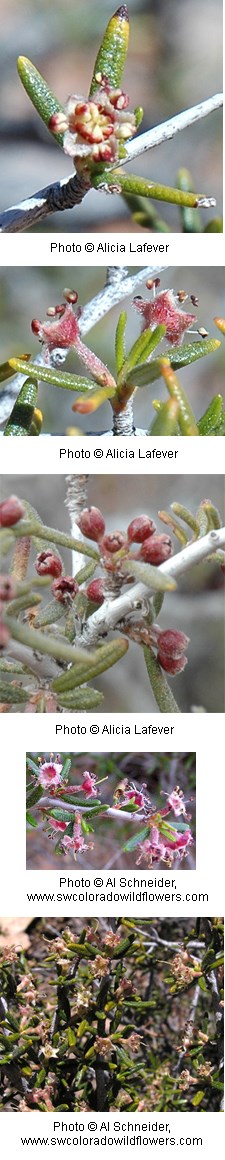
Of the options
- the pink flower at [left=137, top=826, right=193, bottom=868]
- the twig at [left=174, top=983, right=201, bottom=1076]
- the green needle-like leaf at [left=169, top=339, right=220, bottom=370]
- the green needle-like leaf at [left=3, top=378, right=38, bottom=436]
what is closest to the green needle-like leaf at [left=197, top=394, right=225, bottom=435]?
the green needle-like leaf at [left=169, top=339, right=220, bottom=370]

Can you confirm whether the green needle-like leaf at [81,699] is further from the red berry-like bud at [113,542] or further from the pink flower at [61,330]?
the pink flower at [61,330]

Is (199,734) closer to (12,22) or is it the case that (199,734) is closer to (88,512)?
(88,512)

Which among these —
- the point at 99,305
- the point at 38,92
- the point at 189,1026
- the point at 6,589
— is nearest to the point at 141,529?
the point at 6,589

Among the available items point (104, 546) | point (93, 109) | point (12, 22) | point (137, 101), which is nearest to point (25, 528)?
point (104, 546)

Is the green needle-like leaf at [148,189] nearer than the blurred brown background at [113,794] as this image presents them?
Yes

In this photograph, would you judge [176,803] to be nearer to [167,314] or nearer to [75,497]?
[75,497]

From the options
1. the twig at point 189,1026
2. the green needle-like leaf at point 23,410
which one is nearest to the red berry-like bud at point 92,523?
the green needle-like leaf at point 23,410
